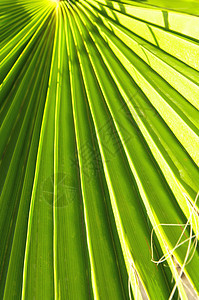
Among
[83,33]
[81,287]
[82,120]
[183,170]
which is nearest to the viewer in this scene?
[81,287]

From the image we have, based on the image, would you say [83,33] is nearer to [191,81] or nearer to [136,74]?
[136,74]

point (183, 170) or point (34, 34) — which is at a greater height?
point (34, 34)

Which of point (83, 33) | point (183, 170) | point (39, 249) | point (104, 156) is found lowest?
point (39, 249)

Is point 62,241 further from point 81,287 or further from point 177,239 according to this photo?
point 177,239

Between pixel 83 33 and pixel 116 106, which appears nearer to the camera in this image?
pixel 116 106

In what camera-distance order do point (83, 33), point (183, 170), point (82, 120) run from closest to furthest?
point (183, 170) < point (82, 120) < point (83, 33)

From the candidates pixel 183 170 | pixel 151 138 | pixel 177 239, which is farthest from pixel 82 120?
pixel 177 239
